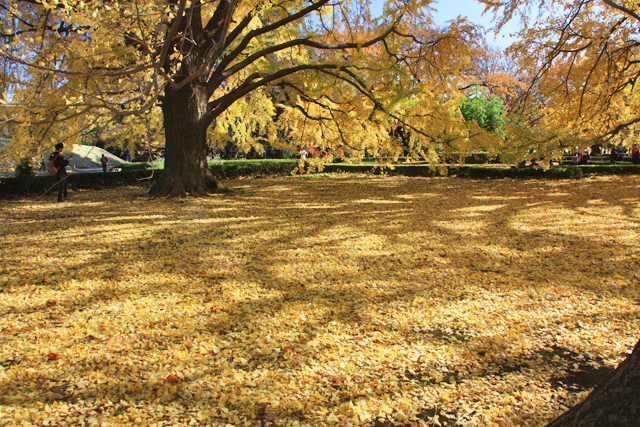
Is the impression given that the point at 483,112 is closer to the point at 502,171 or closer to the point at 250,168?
the point at 502,171

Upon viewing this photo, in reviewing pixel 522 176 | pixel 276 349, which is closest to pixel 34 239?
pixel 276 349

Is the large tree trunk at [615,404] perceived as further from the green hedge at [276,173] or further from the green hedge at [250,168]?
the green hedge at [250,168]

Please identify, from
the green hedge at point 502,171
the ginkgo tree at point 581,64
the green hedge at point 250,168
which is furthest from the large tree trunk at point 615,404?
the green hedge at point 250,168

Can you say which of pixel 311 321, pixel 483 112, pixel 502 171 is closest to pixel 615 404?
pixel 311 321

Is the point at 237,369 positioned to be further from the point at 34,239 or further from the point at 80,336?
the point at 34,239

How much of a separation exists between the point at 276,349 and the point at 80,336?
1.61 m

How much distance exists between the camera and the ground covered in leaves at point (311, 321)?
8.18 feet

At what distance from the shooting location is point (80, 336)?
130 inches

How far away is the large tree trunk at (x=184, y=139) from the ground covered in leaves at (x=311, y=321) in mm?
3479

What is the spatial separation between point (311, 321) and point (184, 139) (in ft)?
28.2

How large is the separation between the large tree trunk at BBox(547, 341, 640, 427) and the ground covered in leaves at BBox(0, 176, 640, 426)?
2.20 ft

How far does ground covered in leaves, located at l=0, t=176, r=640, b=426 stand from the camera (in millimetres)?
2494

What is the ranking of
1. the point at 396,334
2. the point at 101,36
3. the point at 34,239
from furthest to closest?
the point at 34,239
the point at 101,36
the point at 396,334

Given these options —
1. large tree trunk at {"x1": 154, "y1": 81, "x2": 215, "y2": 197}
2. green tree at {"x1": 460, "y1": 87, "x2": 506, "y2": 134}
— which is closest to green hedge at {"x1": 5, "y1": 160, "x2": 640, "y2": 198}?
large tree trunk at {"x1": 154, "y1": 81, "x2": 215, "y2": 197}
